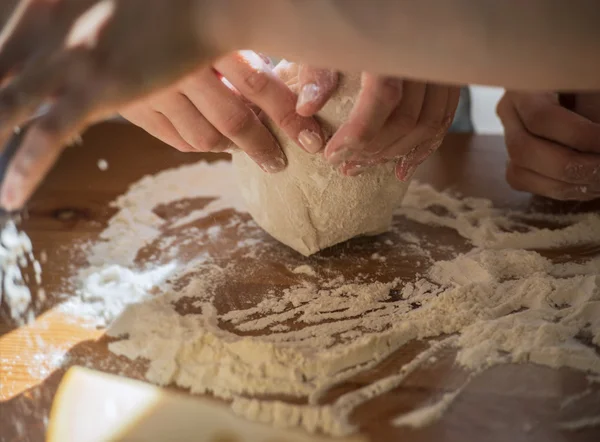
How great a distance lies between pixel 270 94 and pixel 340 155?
0.10m

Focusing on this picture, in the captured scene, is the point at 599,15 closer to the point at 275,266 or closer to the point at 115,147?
the point at 275,266

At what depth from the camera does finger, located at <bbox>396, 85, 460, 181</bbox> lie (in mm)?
635

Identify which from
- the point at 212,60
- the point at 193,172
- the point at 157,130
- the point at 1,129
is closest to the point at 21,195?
the point at 1,129

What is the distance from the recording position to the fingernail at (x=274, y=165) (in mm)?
709

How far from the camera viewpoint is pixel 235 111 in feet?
2.19

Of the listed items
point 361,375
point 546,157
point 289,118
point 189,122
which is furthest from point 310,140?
point 546,157

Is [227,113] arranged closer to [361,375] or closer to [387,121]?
[387,121]

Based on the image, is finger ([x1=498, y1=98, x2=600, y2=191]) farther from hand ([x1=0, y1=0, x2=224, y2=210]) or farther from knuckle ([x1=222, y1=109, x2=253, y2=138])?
hand ([x1=0, y1=0, x2=224, y2=210])

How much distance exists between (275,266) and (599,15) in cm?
45

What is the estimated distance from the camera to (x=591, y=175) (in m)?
Result: 0.82

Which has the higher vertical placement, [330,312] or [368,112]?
[368,112]

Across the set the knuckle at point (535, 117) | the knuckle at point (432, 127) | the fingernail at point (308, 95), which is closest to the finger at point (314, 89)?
the fingernail at point (308, 95)

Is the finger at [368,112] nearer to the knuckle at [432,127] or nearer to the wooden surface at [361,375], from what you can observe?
the knuckle at [432,127]

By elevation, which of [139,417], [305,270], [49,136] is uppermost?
[49,136]
